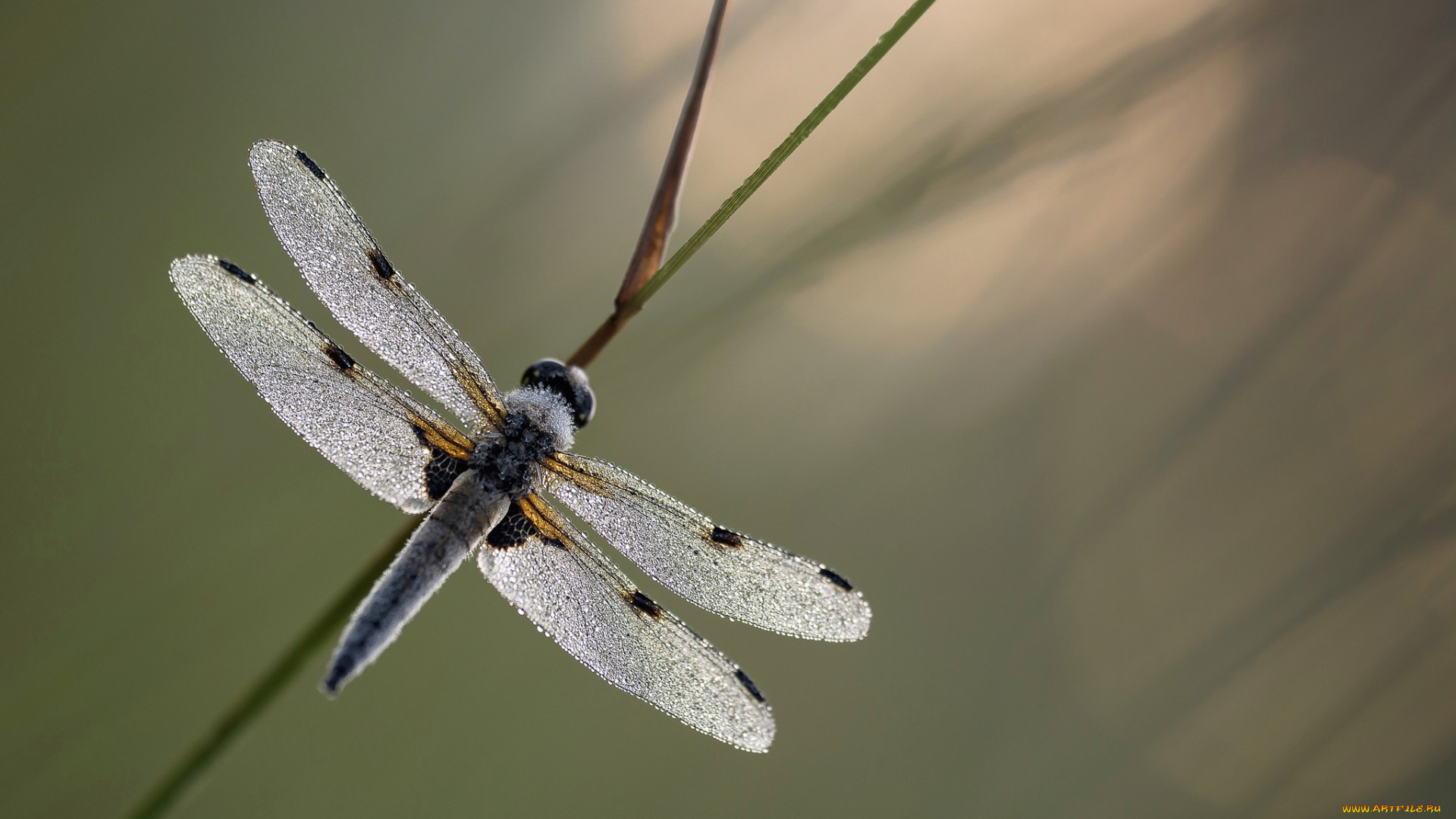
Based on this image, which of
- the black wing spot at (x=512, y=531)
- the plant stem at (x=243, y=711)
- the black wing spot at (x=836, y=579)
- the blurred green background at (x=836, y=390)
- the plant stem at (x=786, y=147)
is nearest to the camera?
the plant stem at (x=786, y=147)

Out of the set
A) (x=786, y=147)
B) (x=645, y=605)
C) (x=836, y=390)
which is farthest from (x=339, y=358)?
(x=836, y=390)

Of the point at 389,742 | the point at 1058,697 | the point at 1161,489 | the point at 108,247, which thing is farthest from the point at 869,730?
the point at 108,247

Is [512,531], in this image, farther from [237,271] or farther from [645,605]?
[237,271]

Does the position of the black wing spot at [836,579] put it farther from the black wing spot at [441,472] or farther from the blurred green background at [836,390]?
the blurred green background at [836,390]

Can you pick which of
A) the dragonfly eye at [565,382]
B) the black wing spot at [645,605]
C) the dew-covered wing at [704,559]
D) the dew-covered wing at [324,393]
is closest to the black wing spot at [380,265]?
the dew-covered wing at [324,393]

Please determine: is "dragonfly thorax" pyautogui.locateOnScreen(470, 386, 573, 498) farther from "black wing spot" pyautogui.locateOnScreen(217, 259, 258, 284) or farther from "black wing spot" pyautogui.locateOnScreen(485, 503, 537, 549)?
"black wing spot" pyautogui.locateOnScreen(217, 259, 258, 284)

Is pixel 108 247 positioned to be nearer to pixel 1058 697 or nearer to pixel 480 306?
pixel 480 306
